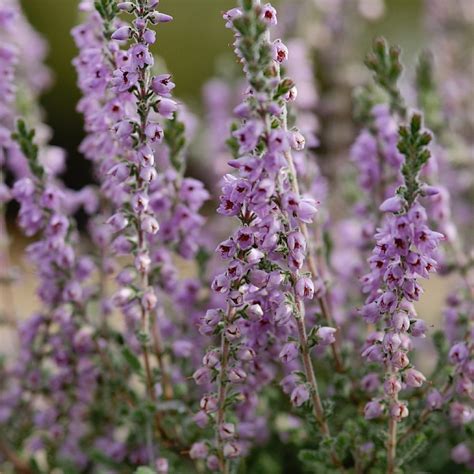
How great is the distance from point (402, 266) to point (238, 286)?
0.24 metres

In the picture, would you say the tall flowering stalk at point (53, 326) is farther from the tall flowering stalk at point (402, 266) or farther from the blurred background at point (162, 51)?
the blurred background at point (162, 51)

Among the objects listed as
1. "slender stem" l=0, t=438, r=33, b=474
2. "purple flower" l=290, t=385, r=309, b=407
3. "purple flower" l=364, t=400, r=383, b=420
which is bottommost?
"slender stem" l=0, t=438, r=33, b=474

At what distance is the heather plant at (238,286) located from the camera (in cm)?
112

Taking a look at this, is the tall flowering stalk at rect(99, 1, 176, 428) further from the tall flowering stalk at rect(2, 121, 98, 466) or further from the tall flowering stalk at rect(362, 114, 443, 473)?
the tall flowering stalk at rect(362, 114, 443, 473)

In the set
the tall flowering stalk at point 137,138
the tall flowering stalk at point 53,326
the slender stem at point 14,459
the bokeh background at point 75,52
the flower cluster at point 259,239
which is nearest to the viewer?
the flower cluster at point 259,239

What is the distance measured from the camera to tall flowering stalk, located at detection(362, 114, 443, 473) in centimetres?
111

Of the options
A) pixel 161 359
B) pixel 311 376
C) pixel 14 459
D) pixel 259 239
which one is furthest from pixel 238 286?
pixel 14 459

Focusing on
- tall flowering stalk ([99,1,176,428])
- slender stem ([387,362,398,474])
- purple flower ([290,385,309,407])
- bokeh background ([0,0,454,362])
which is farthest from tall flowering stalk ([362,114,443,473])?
bokeh background ([0,0,454,362])

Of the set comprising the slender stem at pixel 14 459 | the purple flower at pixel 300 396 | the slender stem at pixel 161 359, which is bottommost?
the slender stem at pixel 14 459

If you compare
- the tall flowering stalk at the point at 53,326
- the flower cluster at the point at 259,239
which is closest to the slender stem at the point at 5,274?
the tall flowering stalk at the point at 53,326

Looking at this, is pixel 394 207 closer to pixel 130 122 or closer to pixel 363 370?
pixel 130 122

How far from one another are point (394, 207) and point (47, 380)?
3.47ft

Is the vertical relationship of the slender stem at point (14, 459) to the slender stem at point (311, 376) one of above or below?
below

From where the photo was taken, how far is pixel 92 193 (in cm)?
175
